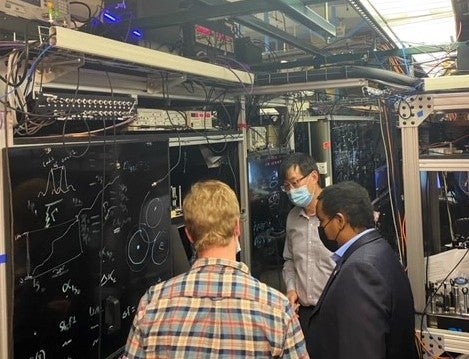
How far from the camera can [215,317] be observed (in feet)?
4.17

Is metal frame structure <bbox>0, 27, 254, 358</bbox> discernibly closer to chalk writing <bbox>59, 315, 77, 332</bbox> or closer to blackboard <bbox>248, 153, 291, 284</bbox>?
chalk writing <bbox>59, 315, 77, 332</bbox>

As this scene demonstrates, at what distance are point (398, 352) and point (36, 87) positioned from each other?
5.54ft

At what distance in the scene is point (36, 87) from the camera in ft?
6.05

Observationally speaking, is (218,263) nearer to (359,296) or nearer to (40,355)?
(359,296)

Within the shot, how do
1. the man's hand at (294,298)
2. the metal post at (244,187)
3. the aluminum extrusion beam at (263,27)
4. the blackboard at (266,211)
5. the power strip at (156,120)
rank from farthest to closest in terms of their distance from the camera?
the blackboard at (266,211), the metal post at (244,187), the aluminum extrusion beam at (263,27), the man's hand at (294,298), the power strip at (156,120)

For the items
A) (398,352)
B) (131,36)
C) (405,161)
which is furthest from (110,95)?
(398,352)

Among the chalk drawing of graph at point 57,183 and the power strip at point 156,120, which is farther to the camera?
the power strip at point 156,120

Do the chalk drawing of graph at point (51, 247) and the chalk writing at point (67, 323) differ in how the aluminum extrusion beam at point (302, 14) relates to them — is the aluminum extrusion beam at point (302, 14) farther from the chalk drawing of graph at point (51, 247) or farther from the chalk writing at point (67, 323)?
the chalk writing at point (67, 323)

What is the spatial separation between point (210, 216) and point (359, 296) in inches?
23.9

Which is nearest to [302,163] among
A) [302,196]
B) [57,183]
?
[302,196]

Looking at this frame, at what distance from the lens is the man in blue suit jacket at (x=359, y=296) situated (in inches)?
61.6

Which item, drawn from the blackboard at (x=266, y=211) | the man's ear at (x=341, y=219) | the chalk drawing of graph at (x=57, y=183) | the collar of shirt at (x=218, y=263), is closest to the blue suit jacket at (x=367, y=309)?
the man's ear at (x=341, y=219)

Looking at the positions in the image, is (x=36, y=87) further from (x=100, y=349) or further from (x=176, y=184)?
(x=176, y=184)

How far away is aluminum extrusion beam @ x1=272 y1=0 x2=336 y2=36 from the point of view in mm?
2269
